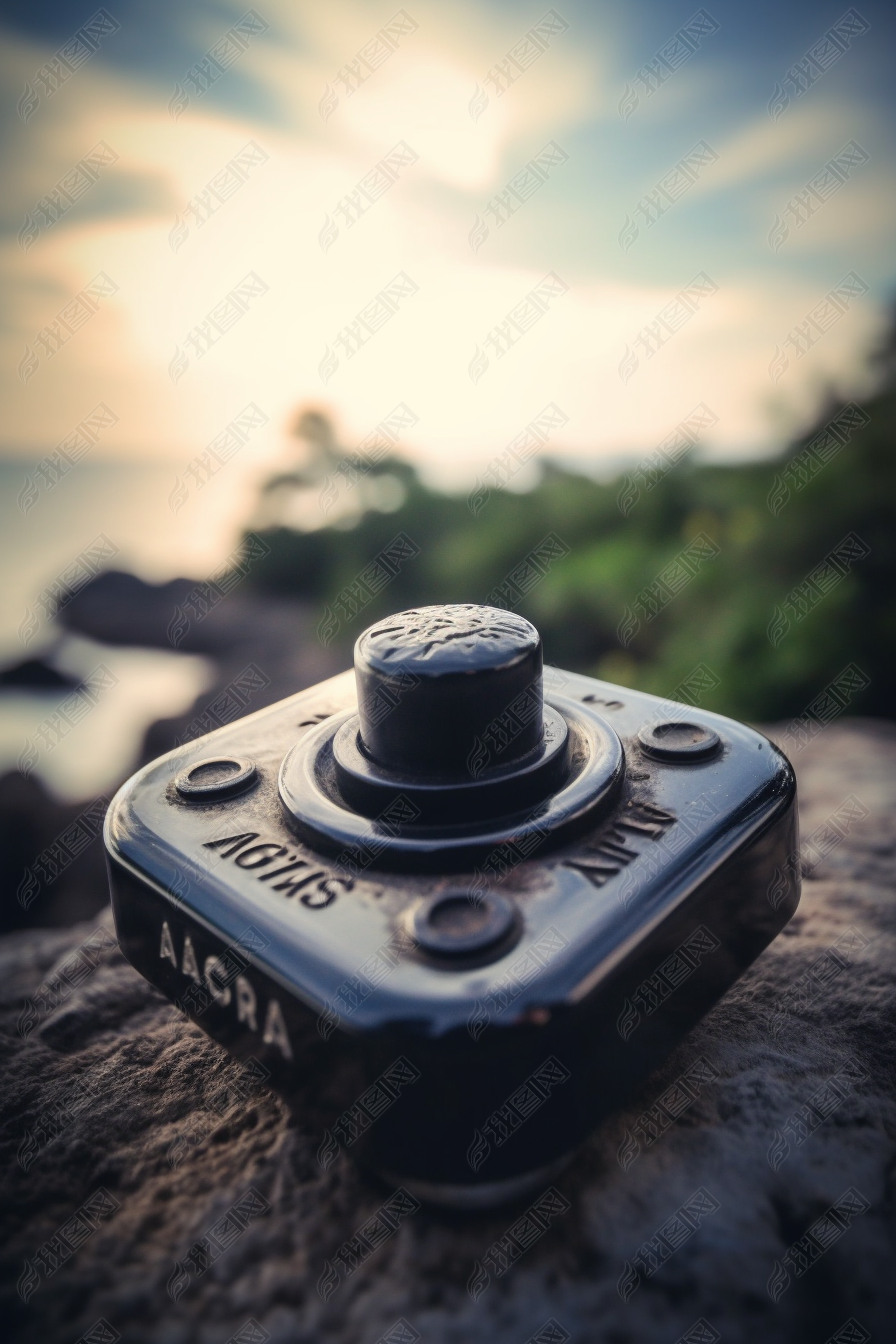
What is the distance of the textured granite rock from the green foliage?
2.53ft

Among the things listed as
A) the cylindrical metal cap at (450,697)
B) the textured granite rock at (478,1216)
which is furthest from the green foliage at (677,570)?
the cylindrical metal cap at (450,697)

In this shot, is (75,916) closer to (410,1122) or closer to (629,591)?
(410,1122)

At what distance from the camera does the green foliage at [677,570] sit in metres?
1.45

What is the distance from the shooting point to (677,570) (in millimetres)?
1737

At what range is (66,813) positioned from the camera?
5.39 ft

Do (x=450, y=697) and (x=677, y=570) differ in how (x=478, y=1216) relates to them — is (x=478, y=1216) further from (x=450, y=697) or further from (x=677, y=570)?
(x=677, y=570)

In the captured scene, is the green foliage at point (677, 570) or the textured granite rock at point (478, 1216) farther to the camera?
the green foliage at point (677, 570)

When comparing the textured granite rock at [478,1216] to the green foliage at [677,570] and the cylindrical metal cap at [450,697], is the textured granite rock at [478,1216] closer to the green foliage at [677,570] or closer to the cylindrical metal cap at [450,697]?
the cylindrical metal cap at [450,697]

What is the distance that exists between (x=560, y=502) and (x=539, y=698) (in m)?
1.52

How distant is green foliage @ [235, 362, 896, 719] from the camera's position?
1454mm

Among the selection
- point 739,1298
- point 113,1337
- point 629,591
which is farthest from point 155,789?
point 629,591

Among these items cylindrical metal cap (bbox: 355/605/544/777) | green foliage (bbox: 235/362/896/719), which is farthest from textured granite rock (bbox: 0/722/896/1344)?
green foliage (bbox: 235/362/896/719)

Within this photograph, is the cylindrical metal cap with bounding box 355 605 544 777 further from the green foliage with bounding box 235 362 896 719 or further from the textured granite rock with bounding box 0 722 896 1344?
the green foliage with bounding box 235 362 896 719

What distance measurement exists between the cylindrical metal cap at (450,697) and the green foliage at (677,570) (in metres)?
0.90
